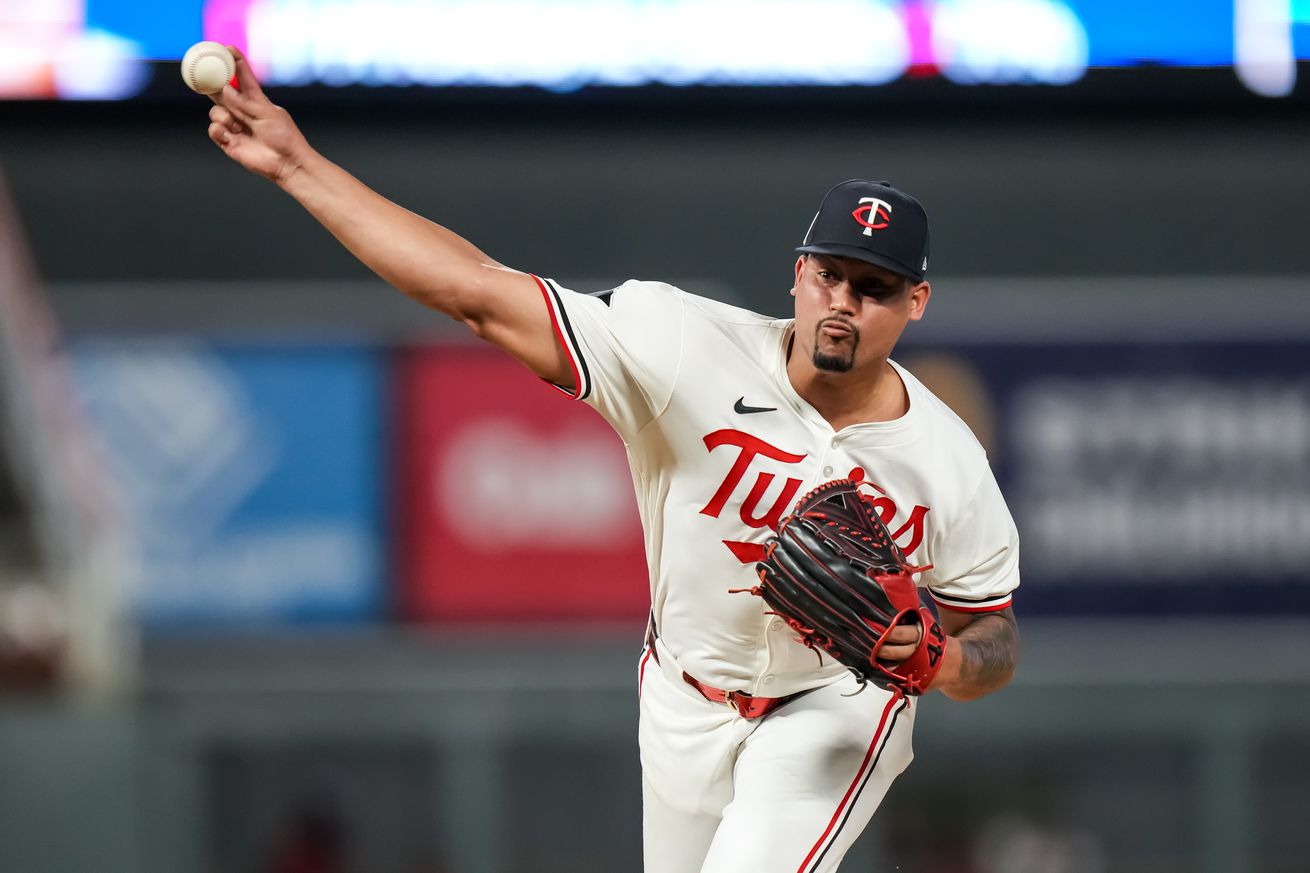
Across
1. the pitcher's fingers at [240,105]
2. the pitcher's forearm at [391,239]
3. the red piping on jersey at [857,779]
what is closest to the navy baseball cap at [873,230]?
the pitcher's forearm at [391,239]

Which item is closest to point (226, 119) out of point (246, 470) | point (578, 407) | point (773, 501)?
point (773, 501)

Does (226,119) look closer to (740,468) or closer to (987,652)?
(740,468)

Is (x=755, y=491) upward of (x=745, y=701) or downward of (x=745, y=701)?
upward

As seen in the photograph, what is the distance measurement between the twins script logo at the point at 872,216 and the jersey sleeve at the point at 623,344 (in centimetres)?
31

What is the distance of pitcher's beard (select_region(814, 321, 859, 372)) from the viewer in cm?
257

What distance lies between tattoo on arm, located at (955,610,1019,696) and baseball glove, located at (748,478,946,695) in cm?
15

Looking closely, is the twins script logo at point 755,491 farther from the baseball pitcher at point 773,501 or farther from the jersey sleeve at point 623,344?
the jersey sleeve at point 623,344

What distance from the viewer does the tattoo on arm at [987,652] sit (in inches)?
104

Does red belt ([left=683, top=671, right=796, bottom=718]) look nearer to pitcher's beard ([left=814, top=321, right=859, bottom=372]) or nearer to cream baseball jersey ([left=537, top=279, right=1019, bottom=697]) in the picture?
cream baseball jersey ([left=537, top=279, right=1019, bottom=697])

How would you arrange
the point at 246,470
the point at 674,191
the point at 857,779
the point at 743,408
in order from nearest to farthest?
the point at 743,408 → the point at 857,779 → the point at 246,470 → the point at 674,191

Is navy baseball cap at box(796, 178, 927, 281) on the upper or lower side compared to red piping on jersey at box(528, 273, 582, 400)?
upper

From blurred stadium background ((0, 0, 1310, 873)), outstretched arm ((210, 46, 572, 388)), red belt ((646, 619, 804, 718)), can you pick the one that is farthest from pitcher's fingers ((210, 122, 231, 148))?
blurred stadium background ((0, 0, 1310, 873))

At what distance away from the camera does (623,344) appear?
8.47ft

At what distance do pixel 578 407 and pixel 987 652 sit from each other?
5.04m
